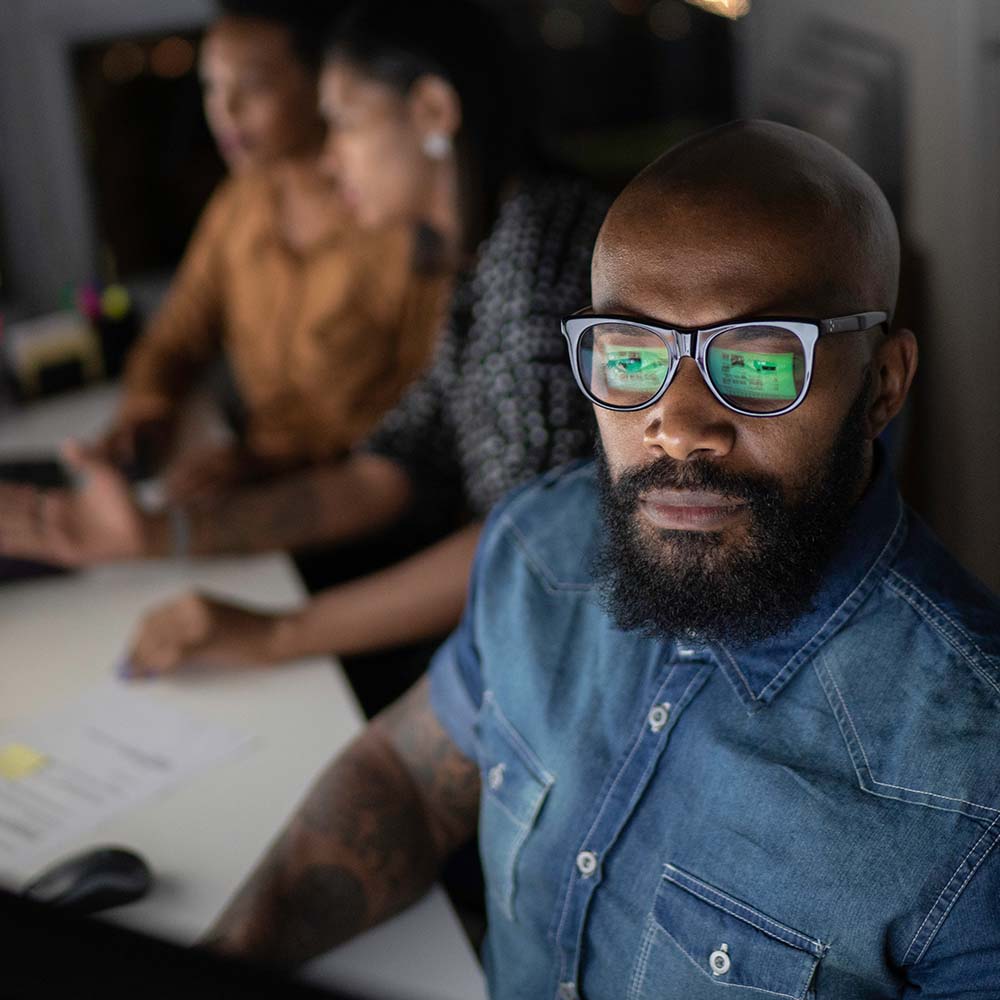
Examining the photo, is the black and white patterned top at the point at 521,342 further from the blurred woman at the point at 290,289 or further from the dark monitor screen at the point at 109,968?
the dark monitor screen at the point at 109,968

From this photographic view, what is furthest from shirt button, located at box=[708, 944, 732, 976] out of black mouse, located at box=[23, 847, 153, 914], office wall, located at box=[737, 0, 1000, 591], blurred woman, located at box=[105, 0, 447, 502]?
blurred woman, located at box=[105, 0, 447, 502]

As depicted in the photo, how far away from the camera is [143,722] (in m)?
1.24

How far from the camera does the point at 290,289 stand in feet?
7.27

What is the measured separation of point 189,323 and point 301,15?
26.9 inches

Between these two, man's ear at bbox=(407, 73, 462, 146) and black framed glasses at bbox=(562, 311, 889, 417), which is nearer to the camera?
black framed glasses at bbox=(562, 311, 889, 417)

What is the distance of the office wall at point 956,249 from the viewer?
1308mm

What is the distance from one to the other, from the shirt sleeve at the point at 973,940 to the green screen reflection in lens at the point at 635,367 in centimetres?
36

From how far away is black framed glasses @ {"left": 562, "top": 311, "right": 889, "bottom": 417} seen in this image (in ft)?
2.42

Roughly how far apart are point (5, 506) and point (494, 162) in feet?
2.81

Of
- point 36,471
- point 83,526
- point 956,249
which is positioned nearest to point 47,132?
point 36,471

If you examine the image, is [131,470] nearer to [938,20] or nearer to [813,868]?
[938,20]

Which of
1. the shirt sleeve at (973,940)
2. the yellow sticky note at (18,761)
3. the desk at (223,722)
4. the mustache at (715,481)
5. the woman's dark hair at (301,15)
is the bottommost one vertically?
the desk at (223,722)

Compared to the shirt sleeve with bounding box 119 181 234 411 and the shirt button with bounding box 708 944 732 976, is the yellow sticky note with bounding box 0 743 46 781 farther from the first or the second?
the shirt sleeve with bounding box 119 181 234 411

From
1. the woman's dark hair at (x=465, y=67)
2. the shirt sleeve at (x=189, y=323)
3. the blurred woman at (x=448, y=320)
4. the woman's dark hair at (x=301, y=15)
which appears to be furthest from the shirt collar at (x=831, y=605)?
the shirt sleeve at (x=189, y=323)
